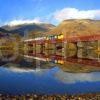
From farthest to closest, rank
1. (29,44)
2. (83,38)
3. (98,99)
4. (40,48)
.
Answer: (29,44), (40,48), (83,38), (98,99)

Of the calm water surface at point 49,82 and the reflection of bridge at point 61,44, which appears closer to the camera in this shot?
the calm water surface at point 49,82

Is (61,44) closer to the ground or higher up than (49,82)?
higher up

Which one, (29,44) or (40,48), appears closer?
(40,48)

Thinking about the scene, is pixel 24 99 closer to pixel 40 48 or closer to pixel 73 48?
pixel 73 48

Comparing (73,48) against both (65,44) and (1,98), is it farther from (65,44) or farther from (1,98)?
(1,98)

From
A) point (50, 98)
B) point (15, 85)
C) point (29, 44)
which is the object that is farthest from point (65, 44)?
point (50, 98)

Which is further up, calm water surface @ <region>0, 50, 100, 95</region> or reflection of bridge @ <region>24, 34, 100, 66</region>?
reflection of bridge @ <region>24, 34, 100, 66</region>

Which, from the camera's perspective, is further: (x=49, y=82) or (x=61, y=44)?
(x=61, y=44)

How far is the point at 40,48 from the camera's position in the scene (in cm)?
14588

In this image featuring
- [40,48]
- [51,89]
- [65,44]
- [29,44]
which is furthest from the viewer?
[29,44]

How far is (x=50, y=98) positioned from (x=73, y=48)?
337ft

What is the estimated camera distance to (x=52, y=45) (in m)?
147

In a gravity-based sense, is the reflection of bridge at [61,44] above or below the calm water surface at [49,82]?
above

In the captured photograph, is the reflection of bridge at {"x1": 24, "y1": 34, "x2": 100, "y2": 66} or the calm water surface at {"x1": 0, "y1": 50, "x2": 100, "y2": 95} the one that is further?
the reflection of bridge at {"x1": 24, "y1": 34, "x2": 100, "y2": 66}
